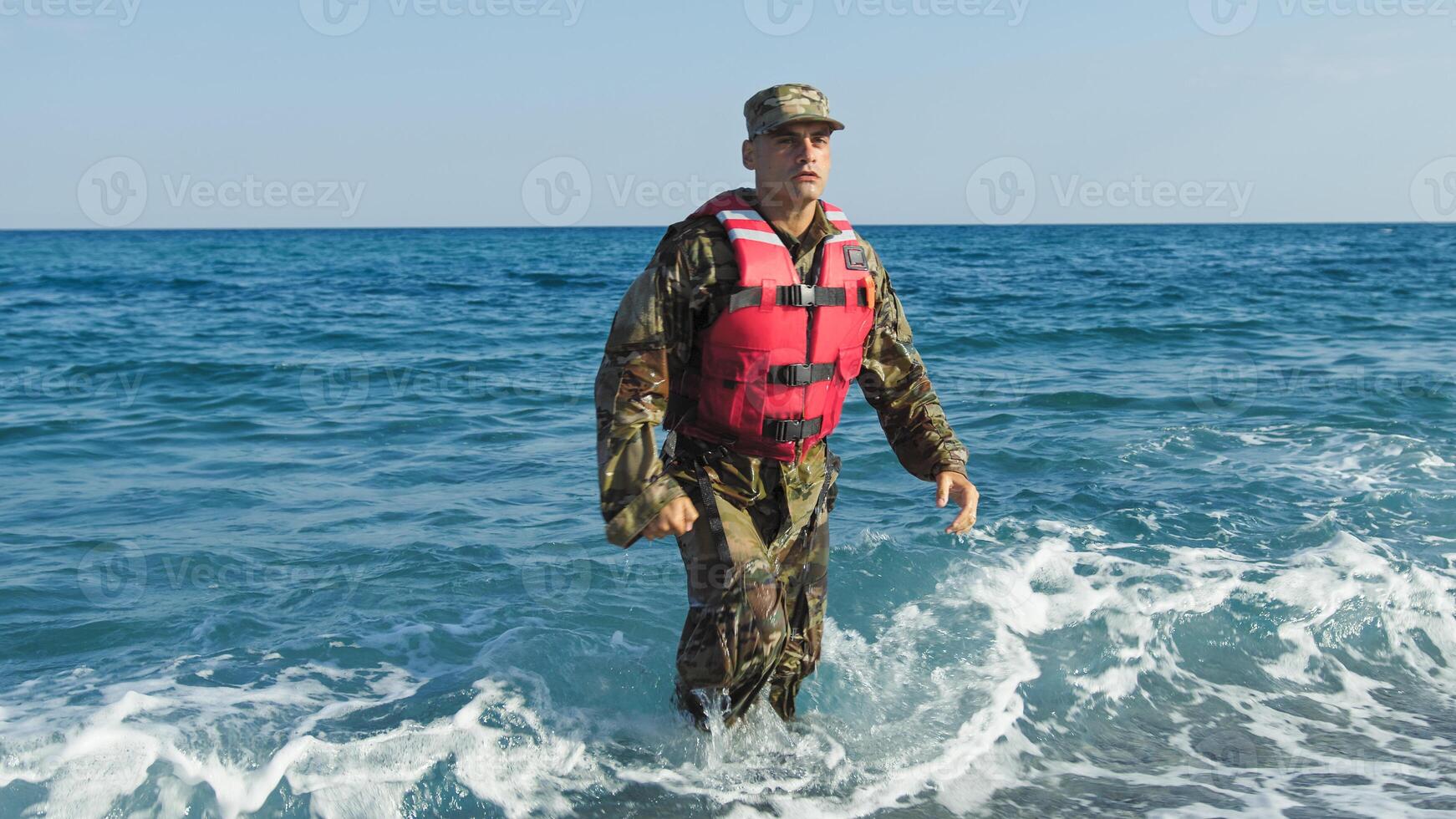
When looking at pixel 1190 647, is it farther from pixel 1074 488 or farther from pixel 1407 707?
pixel 1074 488

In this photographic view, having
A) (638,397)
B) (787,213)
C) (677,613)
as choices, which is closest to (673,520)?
(638,397)

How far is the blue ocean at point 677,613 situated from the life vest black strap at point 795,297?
160 cm

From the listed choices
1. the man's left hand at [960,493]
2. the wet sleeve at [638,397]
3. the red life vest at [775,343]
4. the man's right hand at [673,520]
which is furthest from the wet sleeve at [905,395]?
the man's right hand at [673,520]

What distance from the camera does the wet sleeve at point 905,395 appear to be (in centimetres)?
427

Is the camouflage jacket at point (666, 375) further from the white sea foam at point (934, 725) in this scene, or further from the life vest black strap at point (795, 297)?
the white sea foam at point (934, 725)

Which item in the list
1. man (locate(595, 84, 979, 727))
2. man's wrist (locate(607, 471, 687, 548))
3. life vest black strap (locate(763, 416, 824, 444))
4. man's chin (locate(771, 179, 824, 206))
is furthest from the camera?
life vest black strap (locate(763, 416, 824, 444))

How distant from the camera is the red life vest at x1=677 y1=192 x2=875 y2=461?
368 centimetres

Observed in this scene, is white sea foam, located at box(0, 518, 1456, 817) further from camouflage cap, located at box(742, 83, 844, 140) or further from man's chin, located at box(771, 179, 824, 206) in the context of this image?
camouflage cap, located at box(742, 83, 844, 140)

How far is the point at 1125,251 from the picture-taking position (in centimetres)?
5162

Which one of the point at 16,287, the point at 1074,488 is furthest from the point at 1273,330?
the point at 16,287

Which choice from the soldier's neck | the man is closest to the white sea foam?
the man

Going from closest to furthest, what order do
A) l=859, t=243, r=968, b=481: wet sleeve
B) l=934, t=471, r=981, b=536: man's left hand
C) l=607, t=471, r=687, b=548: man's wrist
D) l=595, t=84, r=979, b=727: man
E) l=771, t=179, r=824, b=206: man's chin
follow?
l=607, t=471, r=687, b=548: man's wrist
l=595, t=84, r=979, b=727: man
l=771, t=179, r=824, b=206: man's chin
l=934, t=471, r=981, b=536: man's left hand
l=859, t=243, r=968, b=481: wet sleeve

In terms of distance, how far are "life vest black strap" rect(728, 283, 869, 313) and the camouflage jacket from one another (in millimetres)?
57

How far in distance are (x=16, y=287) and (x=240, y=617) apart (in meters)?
31.2
